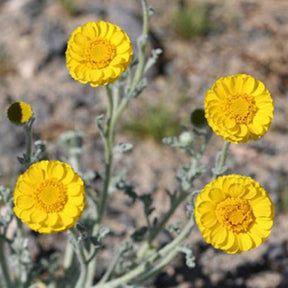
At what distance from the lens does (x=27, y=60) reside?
538cm

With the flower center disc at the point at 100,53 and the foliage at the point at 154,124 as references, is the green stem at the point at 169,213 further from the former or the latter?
the foliage at the point at 154,124

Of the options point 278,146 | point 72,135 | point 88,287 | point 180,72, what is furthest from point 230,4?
point 88,287

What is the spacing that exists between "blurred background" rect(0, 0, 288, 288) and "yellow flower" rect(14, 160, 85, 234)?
1776mm

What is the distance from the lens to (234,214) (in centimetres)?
241

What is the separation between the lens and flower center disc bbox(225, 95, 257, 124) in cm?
250

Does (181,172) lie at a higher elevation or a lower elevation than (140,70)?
lower

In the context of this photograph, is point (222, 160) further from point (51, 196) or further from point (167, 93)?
point (167, 93)

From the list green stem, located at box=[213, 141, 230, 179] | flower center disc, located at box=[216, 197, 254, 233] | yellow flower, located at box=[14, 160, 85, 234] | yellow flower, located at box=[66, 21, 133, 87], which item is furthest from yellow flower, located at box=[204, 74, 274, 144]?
yellow flower, located at box=[14, 160, 85, 234]

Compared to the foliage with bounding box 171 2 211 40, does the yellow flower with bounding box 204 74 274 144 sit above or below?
above

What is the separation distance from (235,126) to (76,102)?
2.77 m

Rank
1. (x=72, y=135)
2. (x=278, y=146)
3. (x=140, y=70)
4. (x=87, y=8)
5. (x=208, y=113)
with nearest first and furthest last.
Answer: (x=208, y=113)
(x=140, y=70)
(x=72, y=135)
(x=278, y=146)
(x=87, y=8)

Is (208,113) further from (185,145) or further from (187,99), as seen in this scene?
(187,99)

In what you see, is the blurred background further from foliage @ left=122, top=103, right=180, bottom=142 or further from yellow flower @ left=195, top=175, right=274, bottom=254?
yellow flower @ left=195, top=175, right=274, bottom=254

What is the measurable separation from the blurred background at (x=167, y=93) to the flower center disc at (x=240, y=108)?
1.81 m
